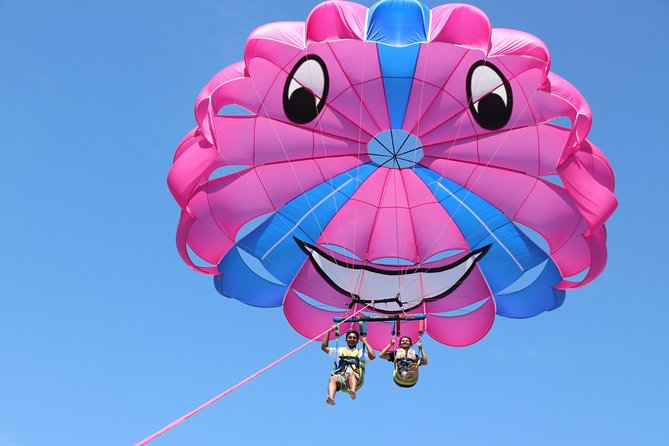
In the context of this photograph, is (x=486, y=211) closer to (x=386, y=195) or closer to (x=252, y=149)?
(x=386, y=195)

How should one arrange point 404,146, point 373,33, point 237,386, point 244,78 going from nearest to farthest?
point 237,386, point 373,33, point 244,78, point 404,146

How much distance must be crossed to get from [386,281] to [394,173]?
1.38m

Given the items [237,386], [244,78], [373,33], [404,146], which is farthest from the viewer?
[404,146]

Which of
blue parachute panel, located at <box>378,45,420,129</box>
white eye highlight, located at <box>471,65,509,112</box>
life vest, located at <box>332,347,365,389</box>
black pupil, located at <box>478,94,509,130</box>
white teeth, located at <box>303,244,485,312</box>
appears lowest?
life vest, located at <box>332,347,365,389</box>

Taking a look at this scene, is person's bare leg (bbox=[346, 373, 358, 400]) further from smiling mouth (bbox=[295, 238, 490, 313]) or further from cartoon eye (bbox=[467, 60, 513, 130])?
cartoon eye (bbox=[467, 60, 513, 130])

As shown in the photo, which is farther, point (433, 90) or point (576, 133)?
point (433, 90)

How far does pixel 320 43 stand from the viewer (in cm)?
1020

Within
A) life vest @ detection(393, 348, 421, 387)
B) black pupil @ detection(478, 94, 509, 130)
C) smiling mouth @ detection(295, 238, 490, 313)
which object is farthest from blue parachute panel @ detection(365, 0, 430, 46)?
life vest @ detection(393, 348, 421, 387)

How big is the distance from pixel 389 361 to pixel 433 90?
125 inches

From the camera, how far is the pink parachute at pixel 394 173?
10.3 meters

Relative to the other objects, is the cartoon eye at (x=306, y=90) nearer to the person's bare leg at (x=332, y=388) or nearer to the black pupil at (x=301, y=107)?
the black pupil at (x=301, y=107)

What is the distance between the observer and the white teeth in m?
12.0

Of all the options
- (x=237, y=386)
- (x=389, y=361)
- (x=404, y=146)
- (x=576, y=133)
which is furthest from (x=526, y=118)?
(x=237, y=386)

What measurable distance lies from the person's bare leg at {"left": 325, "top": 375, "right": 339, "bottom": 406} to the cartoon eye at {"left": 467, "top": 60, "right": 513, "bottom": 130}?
11.1ft
